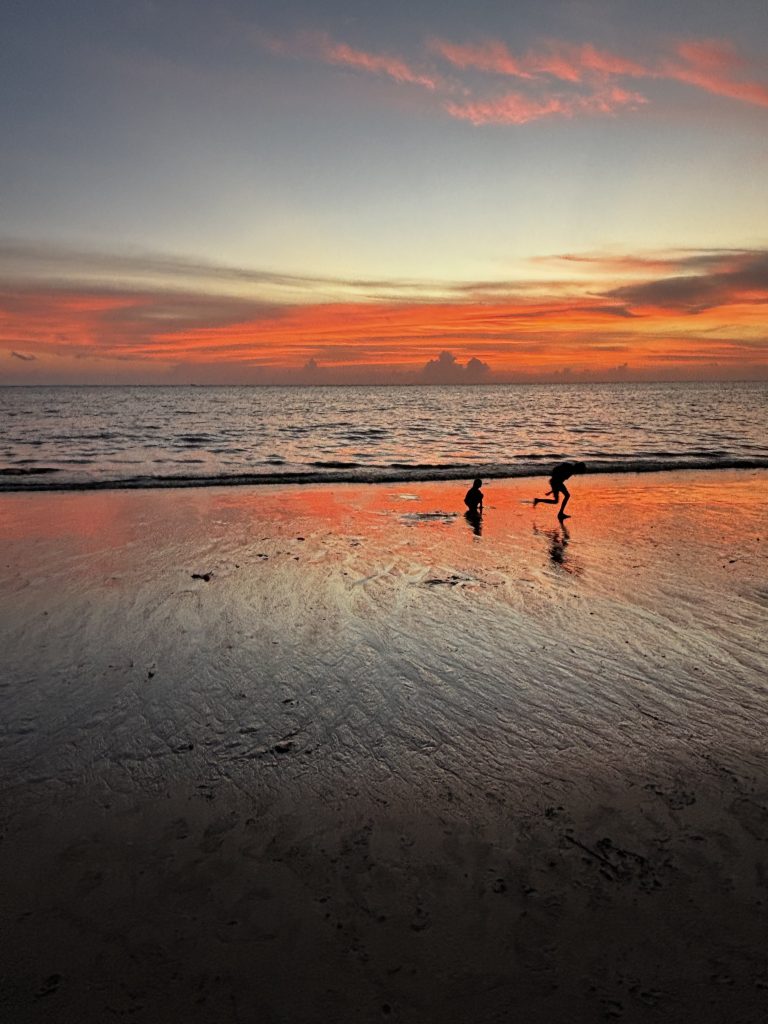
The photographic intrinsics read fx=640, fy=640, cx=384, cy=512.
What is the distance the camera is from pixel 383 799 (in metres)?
5.05

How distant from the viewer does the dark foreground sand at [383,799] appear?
3.53 meters

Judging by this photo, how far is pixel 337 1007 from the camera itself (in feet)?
11.0

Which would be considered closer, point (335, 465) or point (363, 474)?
point (363, 474)

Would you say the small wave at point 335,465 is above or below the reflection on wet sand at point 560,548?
below

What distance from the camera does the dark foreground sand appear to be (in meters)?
3.53

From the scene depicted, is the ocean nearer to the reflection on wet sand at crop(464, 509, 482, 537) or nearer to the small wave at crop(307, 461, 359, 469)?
the small wave at crop(307, 461, 359, 469)

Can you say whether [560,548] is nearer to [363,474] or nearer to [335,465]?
[363,474]

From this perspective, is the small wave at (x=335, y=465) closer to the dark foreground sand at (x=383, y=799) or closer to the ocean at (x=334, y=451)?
the ocean at (x=334, y=451)

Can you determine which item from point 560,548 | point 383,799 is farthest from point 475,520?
point 383,799

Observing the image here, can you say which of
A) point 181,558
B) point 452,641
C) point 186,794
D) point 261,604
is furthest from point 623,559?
point 186,794

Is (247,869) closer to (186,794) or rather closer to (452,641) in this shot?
(186,794)

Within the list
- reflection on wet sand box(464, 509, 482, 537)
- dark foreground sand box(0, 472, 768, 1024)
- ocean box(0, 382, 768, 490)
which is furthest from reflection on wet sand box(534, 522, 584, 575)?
ocean box(0, 382, 768, 490)

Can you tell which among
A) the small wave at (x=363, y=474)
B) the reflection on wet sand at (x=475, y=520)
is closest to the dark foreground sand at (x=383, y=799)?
the reflection on wet sand at (x=475, y=520)

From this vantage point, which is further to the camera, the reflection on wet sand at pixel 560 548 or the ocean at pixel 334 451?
the ocean at pixel 334 451
